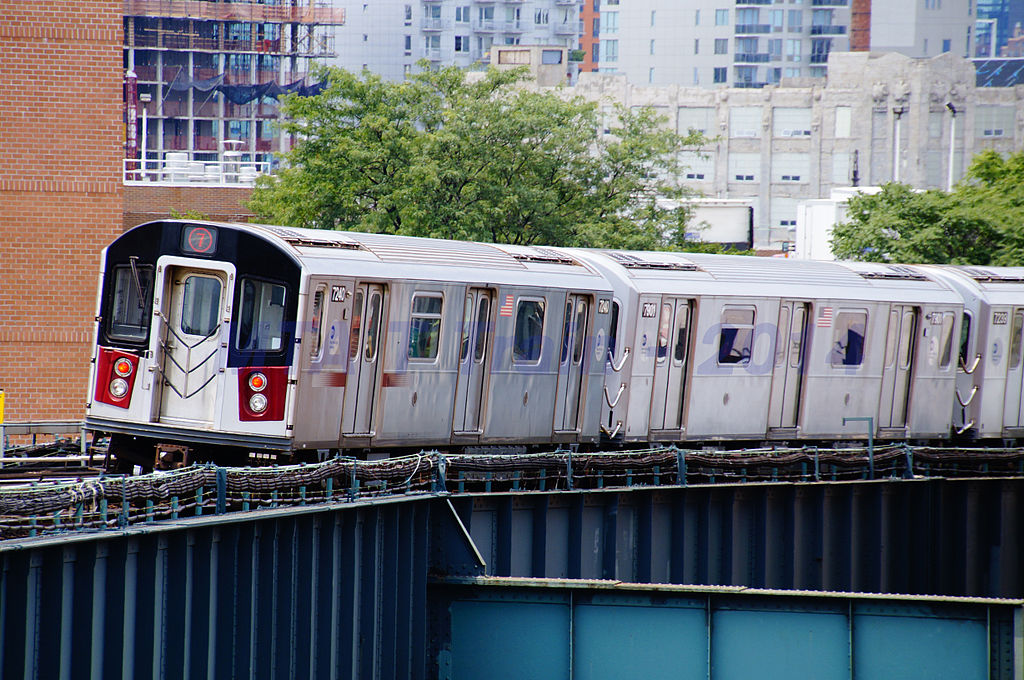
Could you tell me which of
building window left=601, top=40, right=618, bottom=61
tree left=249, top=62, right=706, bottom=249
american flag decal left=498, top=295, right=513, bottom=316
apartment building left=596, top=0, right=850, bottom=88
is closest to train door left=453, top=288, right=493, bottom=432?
american flag decal left=498, top=295, right=513, bottom=316

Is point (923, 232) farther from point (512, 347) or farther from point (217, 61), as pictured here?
point (217, 61)

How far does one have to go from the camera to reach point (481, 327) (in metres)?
16.7

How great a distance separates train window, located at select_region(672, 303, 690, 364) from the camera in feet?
63.1

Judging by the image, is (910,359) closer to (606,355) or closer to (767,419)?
(767,419)

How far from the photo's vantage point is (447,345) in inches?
639

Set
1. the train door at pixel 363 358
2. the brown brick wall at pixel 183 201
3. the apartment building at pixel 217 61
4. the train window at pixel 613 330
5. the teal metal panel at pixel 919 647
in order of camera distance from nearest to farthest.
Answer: the teal metal panel at pixel 919 647
the train door at pixel 363 358
the train window at pixel 613 330
the brown brick wall at pixel 183 201
the apartment building at pixel 217 61

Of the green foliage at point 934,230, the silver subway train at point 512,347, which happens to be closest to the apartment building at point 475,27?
the green foliage at point 934,230

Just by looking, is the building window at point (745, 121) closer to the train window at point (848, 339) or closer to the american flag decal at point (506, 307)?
the train window at point (848, 339)

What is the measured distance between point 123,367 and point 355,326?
2.53 m

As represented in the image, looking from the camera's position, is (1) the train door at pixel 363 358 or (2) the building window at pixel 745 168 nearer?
(1) the train door at pixel 363 358

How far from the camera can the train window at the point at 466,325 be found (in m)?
16.4

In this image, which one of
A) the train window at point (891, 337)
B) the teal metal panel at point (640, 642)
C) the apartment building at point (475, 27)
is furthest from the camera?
the apartment building at point (475, 27)

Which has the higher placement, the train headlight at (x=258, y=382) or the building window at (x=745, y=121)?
the building window at (x=745, y=121)

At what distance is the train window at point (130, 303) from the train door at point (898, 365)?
1206 centimetres
